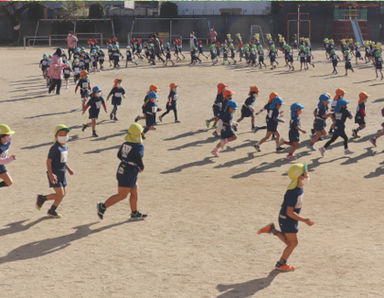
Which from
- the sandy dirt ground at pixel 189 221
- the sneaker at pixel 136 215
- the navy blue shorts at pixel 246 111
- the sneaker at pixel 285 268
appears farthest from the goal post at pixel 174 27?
the sneaker at pixel 285 268

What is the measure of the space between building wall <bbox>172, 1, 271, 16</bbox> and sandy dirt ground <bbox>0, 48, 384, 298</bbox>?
3660 centimetres

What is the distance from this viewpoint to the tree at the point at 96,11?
52812 millimetres

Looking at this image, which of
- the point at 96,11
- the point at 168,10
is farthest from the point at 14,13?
the point at 168,10

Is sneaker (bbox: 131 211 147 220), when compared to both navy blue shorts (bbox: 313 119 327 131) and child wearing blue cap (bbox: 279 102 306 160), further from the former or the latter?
navy blue shorts (bbox: 313 119 327 131)

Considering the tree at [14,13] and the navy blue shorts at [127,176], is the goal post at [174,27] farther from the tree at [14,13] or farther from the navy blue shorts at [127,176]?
the navy blue shorts at [127,176]

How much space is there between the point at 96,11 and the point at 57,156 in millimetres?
44752

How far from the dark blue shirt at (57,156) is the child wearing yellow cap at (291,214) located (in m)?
4.00

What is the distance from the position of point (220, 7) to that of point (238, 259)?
49.6 meters

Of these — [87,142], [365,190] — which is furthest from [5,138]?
[365,190]

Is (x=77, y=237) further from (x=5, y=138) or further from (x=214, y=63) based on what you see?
(x=214, y=63)

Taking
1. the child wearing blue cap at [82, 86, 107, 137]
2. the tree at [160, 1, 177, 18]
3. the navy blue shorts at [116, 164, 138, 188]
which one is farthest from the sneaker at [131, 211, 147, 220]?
the tree at [160, 1, 177, 18]

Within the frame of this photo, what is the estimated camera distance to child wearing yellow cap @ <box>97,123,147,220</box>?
1005cm

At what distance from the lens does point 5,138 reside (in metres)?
10.8

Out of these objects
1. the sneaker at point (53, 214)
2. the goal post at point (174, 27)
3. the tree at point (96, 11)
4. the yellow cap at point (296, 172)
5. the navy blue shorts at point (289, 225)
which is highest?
the tree at point (96, 11)
